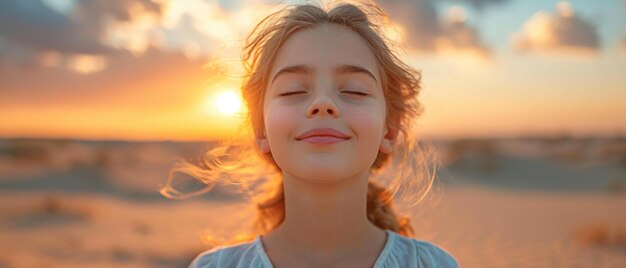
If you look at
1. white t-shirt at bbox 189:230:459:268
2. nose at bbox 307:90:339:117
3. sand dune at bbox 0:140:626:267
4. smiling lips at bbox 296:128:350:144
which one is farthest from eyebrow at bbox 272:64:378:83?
sand dune at bbox 0:140:626:267

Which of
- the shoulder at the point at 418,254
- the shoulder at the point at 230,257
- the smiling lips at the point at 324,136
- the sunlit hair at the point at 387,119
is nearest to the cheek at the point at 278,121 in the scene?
the smiling lips at the point at 324,136

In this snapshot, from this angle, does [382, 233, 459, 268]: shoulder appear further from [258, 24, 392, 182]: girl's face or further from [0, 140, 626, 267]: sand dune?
[0, 140, 626, 267]: sand dune

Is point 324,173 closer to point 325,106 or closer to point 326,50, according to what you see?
point 325,106

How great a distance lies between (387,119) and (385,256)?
664mm

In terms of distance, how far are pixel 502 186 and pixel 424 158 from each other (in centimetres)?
1329

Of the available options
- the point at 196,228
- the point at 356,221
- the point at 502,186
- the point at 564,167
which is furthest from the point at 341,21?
the point at 564,167

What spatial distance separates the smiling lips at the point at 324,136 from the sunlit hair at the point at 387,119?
0.51 metres

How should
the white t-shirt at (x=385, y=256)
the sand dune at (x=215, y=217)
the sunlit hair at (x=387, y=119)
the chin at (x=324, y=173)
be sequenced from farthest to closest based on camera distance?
the sand dune at (x=215, y=217) < the sunlit hair at (x=387, y=119) < the white t-shirt at (x=385, y=256) < the chin at (x=324, y=173)

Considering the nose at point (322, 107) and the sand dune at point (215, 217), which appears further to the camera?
the sand dune at point (215, 217)

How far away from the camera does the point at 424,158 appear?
3.43 metres

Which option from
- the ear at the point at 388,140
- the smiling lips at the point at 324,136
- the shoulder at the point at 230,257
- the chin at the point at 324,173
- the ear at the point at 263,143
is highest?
the ear at the point at 263,143

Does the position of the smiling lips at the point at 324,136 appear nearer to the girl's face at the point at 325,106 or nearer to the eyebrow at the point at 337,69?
the girl's face at the point at 325,106

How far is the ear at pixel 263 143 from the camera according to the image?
2.76 metres

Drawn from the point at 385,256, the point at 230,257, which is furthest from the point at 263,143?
the point at 385,256
